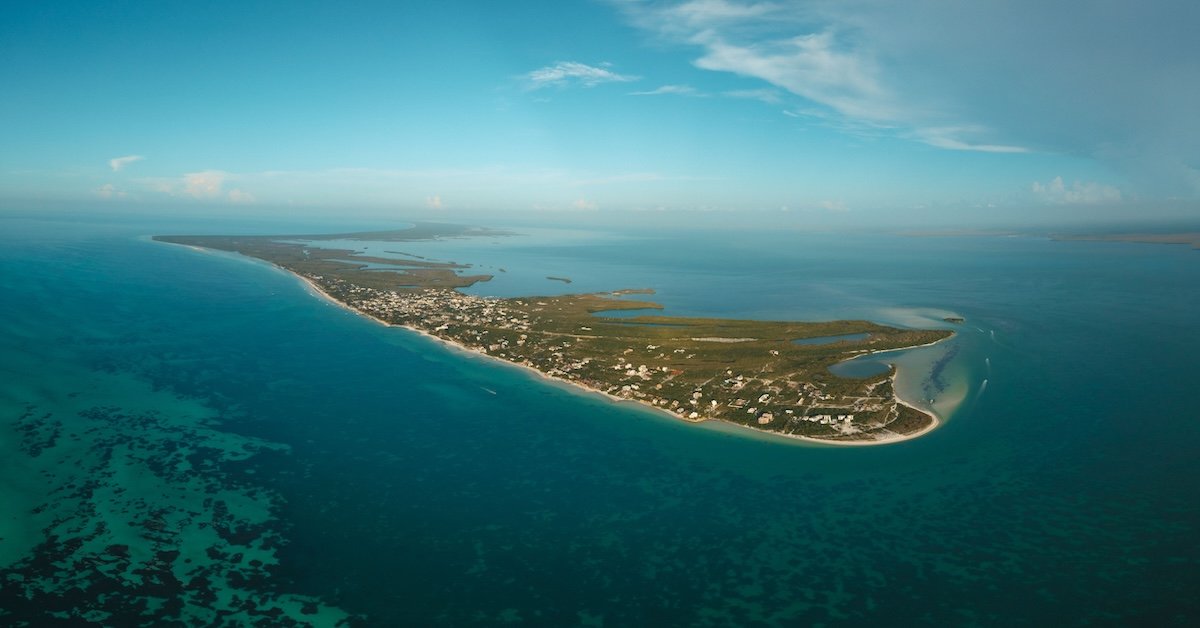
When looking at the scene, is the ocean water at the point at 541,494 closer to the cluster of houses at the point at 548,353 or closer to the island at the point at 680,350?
the island at the point at 680,350

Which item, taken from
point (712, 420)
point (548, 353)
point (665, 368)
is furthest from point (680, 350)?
point (712, 420)

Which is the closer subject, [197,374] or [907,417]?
[907,417]

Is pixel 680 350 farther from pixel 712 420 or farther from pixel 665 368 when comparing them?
pixel 712 420

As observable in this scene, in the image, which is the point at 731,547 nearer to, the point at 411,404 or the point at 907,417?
Answer: the point at 907,417

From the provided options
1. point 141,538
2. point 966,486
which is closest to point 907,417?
point 966,486

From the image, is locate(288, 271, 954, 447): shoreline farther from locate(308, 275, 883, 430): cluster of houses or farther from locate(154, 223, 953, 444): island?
locate(308, 275, 883, 430): cluster of houses

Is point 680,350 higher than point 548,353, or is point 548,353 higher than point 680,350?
point 680,350
